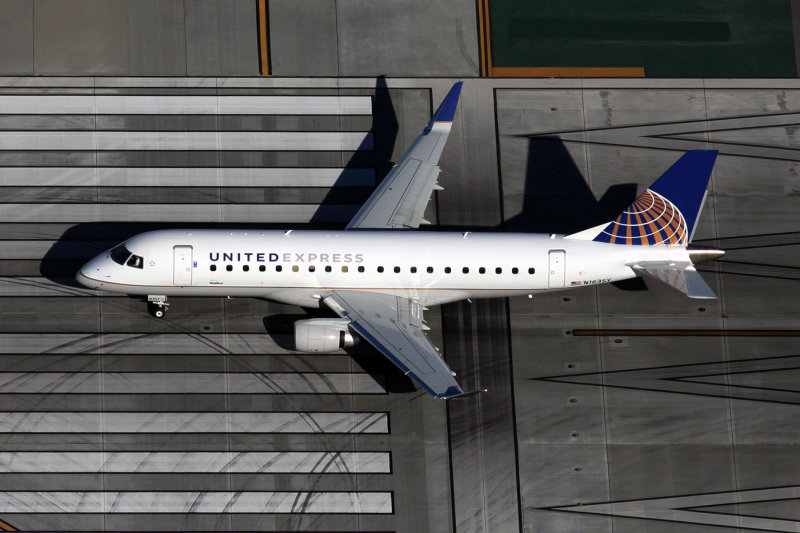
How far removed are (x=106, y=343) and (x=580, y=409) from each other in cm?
1914

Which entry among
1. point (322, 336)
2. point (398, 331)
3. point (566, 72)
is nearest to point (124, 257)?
point (322, 336)

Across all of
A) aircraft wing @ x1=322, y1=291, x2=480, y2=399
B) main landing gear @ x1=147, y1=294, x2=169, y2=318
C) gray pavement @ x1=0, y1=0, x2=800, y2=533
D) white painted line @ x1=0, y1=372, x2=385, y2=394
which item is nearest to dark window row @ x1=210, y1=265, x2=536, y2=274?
aircraft wing @ x1=322, y1=291, x2=480, y2=399

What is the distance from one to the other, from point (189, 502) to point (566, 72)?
24872mm

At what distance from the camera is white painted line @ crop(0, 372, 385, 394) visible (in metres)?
29.7

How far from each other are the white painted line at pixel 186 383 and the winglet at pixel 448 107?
11.4 m

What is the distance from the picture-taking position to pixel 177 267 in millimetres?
28406

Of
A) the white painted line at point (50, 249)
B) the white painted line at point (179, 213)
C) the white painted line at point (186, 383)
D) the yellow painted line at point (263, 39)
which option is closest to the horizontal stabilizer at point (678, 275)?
the white painted line at point (186, 383)

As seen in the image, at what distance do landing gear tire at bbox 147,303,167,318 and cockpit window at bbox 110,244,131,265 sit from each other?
2.55m

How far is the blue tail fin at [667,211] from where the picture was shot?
29938mm

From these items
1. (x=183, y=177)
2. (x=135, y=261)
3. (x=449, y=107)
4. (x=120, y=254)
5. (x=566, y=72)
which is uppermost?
(x=566, y=72)

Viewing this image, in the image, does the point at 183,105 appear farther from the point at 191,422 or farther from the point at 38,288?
the point at 191,422

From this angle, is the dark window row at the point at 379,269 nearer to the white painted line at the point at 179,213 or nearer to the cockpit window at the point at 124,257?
the cockpit window at the point at 124,257

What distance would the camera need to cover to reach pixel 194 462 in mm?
29016

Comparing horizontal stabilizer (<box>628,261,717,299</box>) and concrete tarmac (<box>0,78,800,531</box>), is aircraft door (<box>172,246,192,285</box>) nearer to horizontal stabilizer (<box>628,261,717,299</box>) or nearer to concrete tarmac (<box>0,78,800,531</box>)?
concrete tarmac (<box>0,78,800,531</box>)
